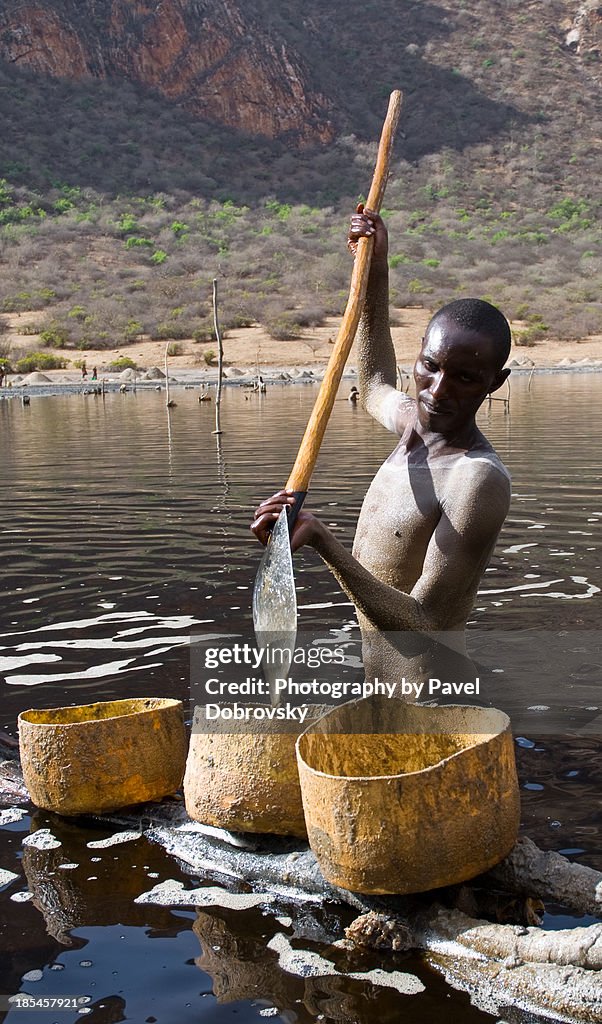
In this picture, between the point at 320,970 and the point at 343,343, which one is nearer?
the point at 320,970

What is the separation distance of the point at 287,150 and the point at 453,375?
78917 millimetres

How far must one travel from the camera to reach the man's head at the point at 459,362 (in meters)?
3.56

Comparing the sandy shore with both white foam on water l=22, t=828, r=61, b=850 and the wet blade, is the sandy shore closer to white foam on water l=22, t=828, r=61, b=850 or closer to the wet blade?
white foam on water l=22, t=828, r=61, b=850

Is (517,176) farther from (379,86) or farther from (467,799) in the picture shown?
(467,799)

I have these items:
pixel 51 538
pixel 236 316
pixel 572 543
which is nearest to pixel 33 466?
pixel 51 538

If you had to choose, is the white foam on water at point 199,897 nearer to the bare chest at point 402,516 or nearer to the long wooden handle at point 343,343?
the bare chest at point 402,516

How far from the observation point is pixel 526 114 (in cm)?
8219

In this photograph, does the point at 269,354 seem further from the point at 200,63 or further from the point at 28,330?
the point at 200,63

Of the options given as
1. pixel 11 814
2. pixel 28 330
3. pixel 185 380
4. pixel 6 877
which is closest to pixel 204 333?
pixel 185 380

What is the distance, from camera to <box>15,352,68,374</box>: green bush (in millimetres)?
45219

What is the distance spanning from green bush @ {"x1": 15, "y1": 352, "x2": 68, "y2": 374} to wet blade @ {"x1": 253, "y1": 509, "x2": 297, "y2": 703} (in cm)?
4313

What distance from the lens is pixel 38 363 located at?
4541 centimetres

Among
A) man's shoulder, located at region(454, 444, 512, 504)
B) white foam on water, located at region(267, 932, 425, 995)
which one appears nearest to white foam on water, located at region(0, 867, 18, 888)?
white foam on water, located at region(267, 932, 425, 995)

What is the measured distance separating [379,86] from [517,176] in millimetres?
14101
